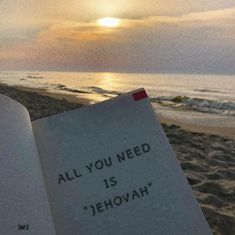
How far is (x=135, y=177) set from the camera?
52.6 inches

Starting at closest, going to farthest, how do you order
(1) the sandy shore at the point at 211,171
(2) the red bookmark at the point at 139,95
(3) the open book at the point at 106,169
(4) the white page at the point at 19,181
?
1. (4) the white page at the point at 19,181
2. (3) the open book at the point at 106,169
3. (2) the red bookmark at the point at 139,95
4. (1) the sandy shore at the point at 211,171

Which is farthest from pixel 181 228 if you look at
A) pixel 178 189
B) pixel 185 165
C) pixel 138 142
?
pixel 185 165

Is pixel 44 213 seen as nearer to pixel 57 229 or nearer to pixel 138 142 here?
pixel 57 229

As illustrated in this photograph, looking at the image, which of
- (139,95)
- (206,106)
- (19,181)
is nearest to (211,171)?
(139,95)

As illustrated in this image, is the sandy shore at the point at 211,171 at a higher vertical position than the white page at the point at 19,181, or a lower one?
higher

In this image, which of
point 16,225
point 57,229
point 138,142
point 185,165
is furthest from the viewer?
point 185,165

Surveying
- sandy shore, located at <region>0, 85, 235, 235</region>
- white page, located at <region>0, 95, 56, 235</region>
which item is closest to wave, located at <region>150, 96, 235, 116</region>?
sandy shore, located at <region>0, 85, 235, 235</region>

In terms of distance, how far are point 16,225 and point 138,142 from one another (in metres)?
0.48

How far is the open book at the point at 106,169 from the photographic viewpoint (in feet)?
4.16

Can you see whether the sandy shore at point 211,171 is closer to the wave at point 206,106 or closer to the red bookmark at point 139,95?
the red bookmark at point 139,95

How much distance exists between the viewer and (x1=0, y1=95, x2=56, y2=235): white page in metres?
1.11

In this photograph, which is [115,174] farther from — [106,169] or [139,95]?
[139,95]

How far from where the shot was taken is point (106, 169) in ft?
4.37

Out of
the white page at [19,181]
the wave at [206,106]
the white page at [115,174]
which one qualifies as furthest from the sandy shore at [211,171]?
the wave at [206,106]
